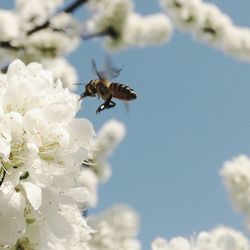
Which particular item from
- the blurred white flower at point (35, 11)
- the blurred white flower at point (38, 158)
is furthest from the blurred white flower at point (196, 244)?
the blurred white flower at point (35, 11)

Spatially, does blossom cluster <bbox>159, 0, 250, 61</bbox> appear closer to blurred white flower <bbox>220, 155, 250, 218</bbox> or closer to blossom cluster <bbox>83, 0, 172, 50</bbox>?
blossom cluster <bbox>83, 0, 172, 50</bbox>

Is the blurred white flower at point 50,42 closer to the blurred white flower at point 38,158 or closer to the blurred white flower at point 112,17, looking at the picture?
the blurred white flower at point 112,17

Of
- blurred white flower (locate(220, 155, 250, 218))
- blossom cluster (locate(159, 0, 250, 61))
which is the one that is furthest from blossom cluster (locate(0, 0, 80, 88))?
blurred white flower (locate(220, 155, 250, 218))

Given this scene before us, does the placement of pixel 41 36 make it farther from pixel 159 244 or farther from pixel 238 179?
pixel 159 244

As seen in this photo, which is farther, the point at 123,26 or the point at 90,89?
the point at 123,26

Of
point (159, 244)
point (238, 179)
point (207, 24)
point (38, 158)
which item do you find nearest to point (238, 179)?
point (238, 179)

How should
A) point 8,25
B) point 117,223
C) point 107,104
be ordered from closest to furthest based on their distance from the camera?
point 107,104
point 8,25
point 117,223

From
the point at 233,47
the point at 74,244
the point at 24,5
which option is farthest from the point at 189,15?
the point at 74,244
